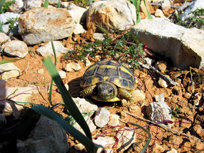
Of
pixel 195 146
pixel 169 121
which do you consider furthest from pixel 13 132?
pixel 195 146

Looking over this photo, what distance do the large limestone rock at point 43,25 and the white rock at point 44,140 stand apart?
2.66 meters

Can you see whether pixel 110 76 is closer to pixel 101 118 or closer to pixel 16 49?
pixel 101 118

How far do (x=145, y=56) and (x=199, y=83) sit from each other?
124cm

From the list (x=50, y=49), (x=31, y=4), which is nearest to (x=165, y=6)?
(x=50, y=49)

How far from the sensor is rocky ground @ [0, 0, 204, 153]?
7.38 feet

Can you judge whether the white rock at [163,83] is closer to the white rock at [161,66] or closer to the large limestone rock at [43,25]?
the white rock at [161,66]

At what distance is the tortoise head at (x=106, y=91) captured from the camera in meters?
2.52

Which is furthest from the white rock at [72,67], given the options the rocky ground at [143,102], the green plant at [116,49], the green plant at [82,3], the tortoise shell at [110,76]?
the green plant at [82,3]

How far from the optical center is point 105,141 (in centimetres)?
223

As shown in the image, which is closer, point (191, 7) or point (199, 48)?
point (199, 48)

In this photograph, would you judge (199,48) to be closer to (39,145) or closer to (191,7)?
(191,7)

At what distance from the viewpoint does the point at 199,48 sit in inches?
121

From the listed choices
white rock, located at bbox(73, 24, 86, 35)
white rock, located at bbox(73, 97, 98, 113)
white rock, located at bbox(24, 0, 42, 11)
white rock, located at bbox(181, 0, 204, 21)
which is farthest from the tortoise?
white rock, located at bbox(24, 0, 42, 11)

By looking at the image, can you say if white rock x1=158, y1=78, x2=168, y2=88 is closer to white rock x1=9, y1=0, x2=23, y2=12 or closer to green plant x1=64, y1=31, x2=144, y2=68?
green plant x1=64, y1=31, x2=144, y2=68
